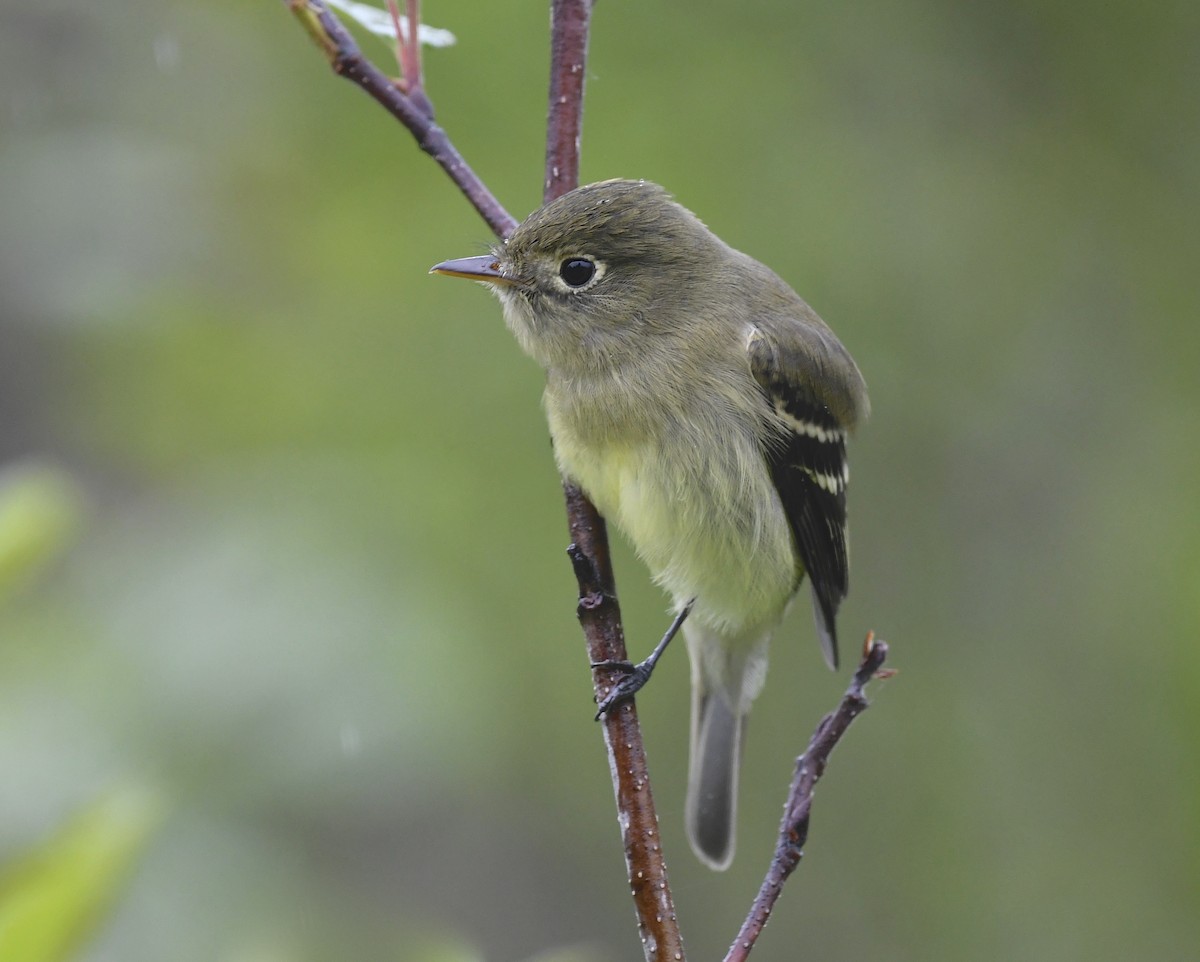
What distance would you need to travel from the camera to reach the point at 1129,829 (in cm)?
489

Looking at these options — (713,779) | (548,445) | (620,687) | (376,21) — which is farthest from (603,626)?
(548,445)

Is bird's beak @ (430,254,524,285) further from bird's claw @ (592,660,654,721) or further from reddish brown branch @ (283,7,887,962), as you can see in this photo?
bird's claw @ (592,660,654,721)

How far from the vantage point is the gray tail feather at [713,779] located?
3.44 meters

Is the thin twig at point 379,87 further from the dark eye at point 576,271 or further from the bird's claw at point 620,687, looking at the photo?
the bird's claw at point 620,687

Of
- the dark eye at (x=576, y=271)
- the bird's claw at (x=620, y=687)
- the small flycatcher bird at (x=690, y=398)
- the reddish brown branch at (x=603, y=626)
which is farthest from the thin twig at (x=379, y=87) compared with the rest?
the bird's claw at (x=620, y=687)

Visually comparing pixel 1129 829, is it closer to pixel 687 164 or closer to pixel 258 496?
pixel 687 164

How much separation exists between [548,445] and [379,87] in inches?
104

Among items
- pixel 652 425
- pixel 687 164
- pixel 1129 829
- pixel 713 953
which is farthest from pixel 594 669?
pixel 713 953

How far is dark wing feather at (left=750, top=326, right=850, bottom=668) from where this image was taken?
3205 mm

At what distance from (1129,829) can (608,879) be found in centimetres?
266

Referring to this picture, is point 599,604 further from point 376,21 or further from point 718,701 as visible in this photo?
point 718,701

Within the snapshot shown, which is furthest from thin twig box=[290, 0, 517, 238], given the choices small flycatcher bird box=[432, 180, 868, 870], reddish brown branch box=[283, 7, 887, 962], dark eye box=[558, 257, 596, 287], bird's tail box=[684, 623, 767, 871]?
bird's tail box=[684, 623, 767, 871]

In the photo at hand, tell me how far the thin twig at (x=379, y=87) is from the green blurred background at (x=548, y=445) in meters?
1.14

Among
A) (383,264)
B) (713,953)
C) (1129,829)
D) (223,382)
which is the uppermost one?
(383,264)
